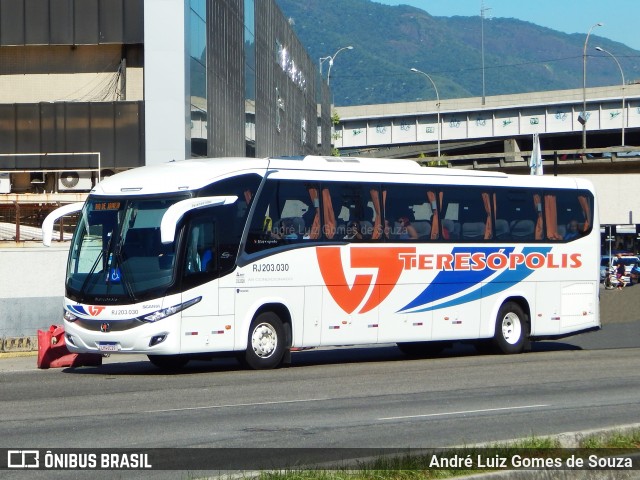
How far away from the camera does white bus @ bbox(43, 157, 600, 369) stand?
18578 millimetres

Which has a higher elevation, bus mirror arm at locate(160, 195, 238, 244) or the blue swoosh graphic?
bus mirror arm at locate(160, 195, 238, 244)

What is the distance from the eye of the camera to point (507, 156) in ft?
234

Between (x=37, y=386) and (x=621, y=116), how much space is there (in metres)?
78.2

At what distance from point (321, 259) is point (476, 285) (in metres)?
3.99

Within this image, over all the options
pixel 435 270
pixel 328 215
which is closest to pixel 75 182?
pixel 435 270

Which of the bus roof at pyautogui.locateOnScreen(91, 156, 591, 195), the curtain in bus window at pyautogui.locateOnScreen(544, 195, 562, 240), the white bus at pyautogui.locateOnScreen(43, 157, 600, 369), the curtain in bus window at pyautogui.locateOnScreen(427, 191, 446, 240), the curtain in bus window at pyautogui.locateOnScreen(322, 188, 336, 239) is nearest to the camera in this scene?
the white bus at pyautogui.locateOnScreen(43, 157, 600, 369)

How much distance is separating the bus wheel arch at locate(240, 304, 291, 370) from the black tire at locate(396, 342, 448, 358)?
14.9 feet

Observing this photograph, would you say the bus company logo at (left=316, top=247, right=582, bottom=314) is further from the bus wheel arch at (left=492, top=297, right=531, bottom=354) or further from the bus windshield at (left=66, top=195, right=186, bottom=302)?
the bus windshield at (left=66, top=195, right=186, bottom=302)

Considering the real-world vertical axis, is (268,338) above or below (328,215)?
below

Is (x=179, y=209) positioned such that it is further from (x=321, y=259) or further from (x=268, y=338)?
(x=321, y=259)

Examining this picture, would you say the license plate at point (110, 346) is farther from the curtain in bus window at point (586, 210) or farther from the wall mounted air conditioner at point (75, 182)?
the wall mounted air conditioner at point (75, 182)

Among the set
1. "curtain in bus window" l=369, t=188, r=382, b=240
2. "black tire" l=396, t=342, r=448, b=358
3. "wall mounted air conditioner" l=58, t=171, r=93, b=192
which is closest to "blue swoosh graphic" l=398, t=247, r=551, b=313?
"black tire" l=396, t=342, r=448, b=358

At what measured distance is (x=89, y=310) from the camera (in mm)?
18578

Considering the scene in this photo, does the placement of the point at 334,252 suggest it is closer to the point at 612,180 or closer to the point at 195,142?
the point at 195,142
